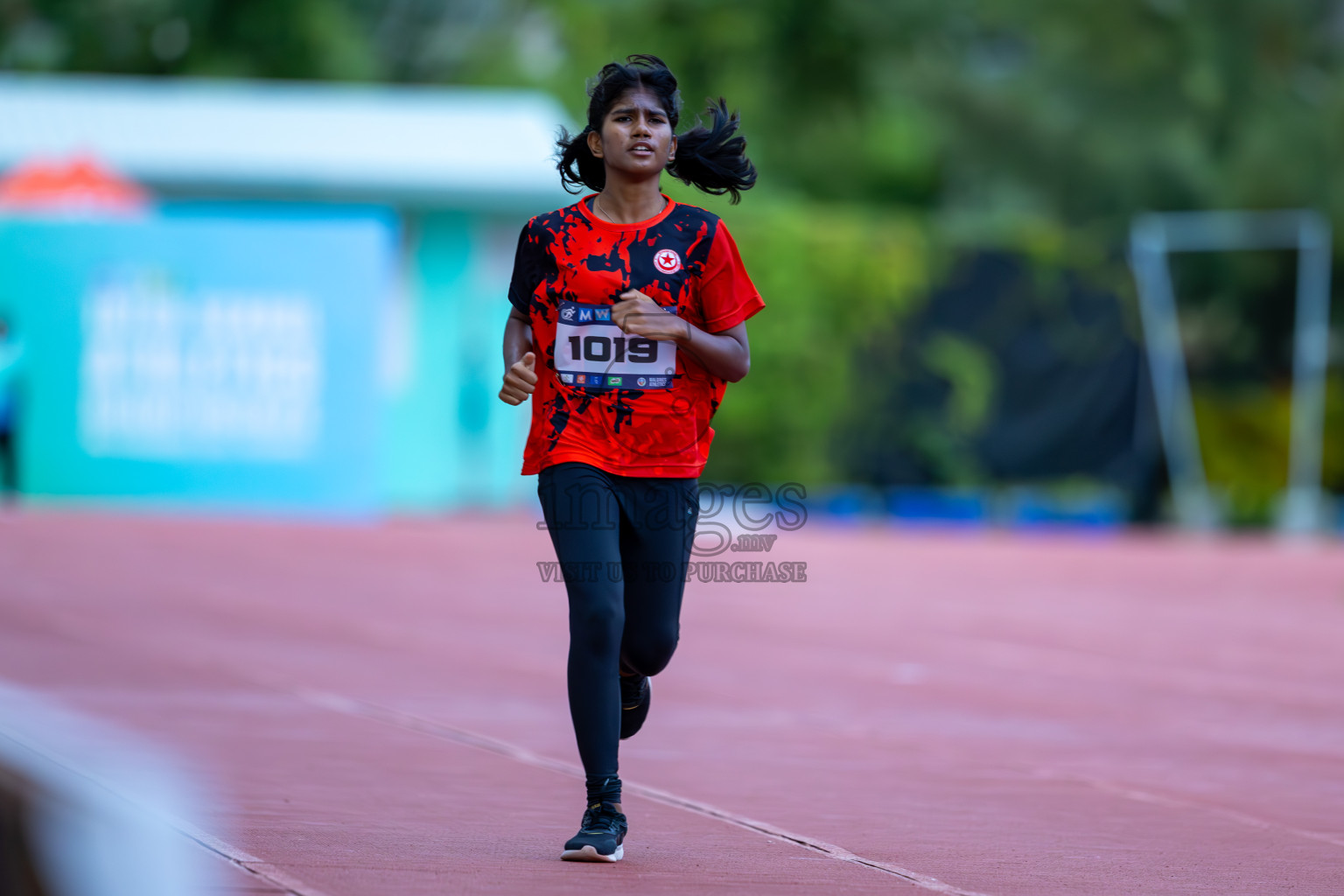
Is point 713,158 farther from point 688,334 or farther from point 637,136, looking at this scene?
point 688,334

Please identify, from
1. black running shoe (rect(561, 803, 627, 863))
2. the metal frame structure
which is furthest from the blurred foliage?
black running shoe (rect(561, 803, 627, 863))

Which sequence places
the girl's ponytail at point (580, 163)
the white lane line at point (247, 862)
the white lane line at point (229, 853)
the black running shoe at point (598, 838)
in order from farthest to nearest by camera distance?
the girl's ponytail at point (580, 163), the black running shoe at point (598, 838), the white lane line at point (247, 862), the white lane line at point (229, 853)

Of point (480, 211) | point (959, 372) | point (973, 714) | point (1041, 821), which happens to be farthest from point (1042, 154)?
point (1041, 821)

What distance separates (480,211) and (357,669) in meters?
13.3

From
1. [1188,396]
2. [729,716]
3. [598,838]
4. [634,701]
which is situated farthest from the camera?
[1188,396]

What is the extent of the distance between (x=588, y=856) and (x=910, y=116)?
3340cm

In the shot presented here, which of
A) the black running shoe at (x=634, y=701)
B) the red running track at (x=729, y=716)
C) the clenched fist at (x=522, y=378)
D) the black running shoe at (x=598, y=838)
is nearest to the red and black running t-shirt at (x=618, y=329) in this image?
the clenched fist at (x=522, y=378)

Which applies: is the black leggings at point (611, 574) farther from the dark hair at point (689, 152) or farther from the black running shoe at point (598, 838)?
the dark hair at point (689, 152)

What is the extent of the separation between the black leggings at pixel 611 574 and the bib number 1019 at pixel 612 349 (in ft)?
0.98

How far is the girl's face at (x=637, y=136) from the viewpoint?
5.10 meters

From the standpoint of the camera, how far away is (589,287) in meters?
5.08

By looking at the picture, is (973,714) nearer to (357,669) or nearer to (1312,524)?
(357,669)

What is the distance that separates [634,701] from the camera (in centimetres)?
536

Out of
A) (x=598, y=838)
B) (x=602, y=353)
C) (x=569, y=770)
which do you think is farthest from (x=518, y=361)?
(x=569, y=770)
